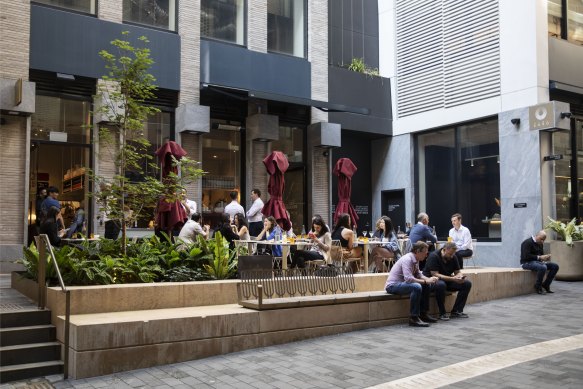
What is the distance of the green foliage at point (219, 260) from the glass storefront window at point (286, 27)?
32.9ft

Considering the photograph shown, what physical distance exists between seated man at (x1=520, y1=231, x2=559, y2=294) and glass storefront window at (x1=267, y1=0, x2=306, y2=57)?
9577 mm

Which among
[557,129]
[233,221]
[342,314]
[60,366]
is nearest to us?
[60,366]

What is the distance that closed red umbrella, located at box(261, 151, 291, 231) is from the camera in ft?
43.2

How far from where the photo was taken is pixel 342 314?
8750mm

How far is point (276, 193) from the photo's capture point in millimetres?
13477

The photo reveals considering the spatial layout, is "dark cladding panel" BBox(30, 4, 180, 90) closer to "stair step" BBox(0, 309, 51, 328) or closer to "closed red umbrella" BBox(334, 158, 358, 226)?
"closed red umbrella" BBox(334, 158, 358, 226)

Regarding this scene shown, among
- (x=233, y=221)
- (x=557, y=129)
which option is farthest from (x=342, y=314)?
(x=557, y=129)

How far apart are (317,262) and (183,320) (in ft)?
17.1

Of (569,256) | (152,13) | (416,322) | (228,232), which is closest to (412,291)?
(416,322)

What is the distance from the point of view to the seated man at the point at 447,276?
9984 millimetres

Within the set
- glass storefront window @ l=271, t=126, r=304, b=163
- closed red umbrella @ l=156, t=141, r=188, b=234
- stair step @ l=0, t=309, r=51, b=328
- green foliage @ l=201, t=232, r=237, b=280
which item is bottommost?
stair step @ l=0, t=309, r=51, b=328

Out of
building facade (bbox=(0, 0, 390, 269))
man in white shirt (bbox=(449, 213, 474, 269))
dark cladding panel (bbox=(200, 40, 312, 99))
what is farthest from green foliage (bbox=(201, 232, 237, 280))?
dark cladding panel (bbox=(200, 40, 312, 99))

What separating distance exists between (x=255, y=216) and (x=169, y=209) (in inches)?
121

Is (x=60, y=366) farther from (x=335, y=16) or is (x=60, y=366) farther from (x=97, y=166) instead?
(x=335, y=16)
